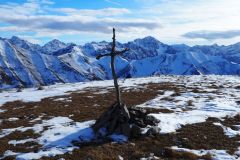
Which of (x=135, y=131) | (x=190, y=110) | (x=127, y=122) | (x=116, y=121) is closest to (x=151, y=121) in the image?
(x=127, y=122)

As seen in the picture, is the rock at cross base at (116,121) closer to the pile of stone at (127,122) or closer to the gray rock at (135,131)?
the pile of stone at (127,122)

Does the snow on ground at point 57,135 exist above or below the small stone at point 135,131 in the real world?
below

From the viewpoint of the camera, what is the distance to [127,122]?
3322cm

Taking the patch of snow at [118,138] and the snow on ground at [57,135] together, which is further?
the patch of snow at [118,138]

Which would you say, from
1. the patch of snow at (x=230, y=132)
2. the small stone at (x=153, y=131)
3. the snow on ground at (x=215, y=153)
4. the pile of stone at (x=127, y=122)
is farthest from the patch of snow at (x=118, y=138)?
the patch of snow at (x=230, y=132)

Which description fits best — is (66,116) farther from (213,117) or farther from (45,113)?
(213,117)

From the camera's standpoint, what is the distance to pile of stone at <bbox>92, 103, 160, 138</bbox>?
32375mm

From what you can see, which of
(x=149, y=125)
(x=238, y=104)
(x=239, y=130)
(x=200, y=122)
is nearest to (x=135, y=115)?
(x=149, y=125)

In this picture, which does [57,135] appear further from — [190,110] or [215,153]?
[190,110]

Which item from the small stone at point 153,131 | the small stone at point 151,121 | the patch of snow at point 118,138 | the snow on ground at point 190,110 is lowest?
the snow on ground at point 190,110

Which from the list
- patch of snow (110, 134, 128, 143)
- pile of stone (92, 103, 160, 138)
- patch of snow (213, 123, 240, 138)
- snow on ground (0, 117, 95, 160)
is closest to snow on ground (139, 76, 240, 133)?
pile of stone (92, 103, 160, 138)

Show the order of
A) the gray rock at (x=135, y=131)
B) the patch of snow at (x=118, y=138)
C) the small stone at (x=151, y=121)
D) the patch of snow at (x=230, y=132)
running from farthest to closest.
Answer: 1. the small stone at (x=151, y=121)
2. the patch of snow at (x=230, y=132)
3. the gray rock at (x=135, y=131)
4. the patch of snow at (x=118, y=138)

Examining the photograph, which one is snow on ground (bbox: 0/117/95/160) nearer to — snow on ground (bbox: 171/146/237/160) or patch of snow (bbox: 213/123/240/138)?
snow on ground (bbox: 171/146/237/160)

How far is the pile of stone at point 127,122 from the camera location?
3238 centimetres
